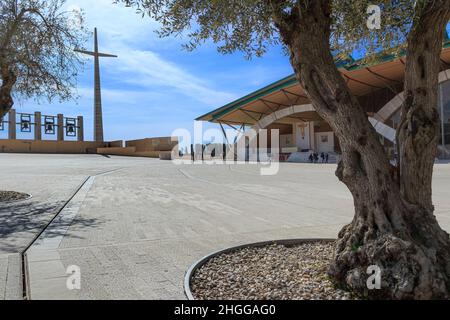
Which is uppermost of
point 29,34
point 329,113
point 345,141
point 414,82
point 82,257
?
point 29,34

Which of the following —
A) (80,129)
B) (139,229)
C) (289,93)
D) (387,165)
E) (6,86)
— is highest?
(289,93)

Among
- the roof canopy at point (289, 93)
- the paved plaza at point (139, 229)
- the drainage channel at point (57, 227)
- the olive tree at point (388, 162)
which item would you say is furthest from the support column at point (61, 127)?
the olive tree at point (388, 162)

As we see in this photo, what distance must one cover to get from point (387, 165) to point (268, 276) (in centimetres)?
173

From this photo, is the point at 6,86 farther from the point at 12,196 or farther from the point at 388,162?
the point at 388,162

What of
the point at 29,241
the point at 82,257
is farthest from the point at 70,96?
the point at 82,257

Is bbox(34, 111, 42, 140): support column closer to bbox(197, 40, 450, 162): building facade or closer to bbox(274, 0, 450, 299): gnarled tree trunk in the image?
bbox(197, 40, 450, 162): building facade

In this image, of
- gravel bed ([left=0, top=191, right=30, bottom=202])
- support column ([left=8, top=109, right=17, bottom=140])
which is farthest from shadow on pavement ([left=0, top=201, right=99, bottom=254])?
support column ([left=8, top=109, right=17, bottom=140])

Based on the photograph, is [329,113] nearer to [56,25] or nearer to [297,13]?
[297,13]

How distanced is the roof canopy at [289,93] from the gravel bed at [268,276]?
29542 mm

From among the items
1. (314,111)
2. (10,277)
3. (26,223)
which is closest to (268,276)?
(10,277)

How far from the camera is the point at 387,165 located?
3.81 meters

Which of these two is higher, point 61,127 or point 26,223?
point 61,127

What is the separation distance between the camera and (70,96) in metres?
12.0
